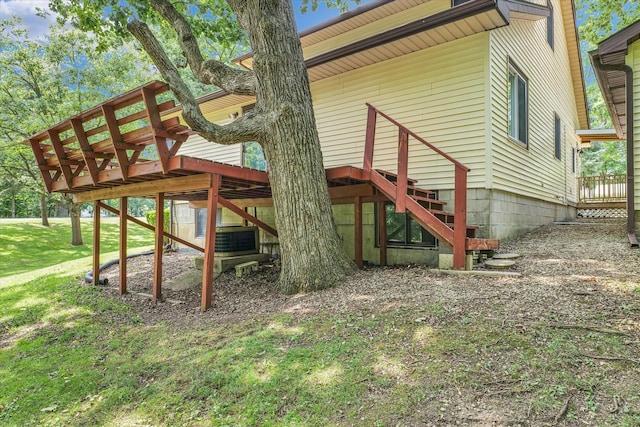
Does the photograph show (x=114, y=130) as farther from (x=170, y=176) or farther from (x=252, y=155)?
(x=252, y=155)

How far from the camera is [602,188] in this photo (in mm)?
14086

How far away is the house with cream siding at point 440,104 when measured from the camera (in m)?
6.43

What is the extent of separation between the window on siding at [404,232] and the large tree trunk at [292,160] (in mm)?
2233

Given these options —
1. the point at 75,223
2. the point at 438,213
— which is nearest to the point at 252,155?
the point at 438,213

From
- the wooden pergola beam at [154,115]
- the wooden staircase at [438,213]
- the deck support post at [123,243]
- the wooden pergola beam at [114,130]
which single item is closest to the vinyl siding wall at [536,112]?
the wooden staircase at [438,213]

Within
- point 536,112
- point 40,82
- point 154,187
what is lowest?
point 154,187

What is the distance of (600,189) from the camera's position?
47.4 feet

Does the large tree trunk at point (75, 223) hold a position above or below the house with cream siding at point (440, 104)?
below

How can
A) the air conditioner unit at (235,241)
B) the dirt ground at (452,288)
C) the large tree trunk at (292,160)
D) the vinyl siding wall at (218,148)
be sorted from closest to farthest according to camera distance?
the dirt ground at (452,288), the large tree trunk at (292,160), the air conditioner unit at (235,241), the vinyl siding wall at (218,148)

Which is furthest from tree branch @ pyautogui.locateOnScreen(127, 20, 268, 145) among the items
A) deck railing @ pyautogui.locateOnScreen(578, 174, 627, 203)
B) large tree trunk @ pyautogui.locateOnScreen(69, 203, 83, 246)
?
deck railing @ pyautogui.locateOnScreen(578, 174, 627, 203)

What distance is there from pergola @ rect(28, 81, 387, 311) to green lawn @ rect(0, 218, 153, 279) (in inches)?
238

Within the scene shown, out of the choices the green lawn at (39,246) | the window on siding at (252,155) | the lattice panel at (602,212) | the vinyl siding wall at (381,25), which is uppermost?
the vinyl siding wall at (381,25)

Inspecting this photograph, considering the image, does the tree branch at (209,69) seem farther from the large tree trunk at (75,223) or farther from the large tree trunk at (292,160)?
the large tree trunk at (75,223)

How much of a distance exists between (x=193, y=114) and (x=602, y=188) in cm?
1576
